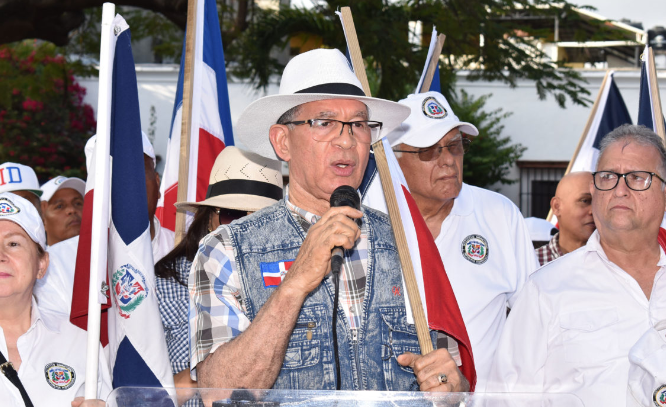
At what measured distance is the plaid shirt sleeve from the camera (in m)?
2.48

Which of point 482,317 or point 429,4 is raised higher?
point 429,4

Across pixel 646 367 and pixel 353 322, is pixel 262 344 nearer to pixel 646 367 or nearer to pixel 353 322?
pixel 353 322

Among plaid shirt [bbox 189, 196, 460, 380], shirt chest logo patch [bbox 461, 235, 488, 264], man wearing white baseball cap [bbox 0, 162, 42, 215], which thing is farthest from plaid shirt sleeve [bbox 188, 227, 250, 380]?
man wearing white baseball cap [bbox 0, 162, 42, 215]

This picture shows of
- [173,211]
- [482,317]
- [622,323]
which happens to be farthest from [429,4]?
[622,323]

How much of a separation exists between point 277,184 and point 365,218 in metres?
1.47

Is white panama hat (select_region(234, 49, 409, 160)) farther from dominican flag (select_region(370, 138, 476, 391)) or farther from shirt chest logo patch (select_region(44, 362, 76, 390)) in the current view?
shirt chest logo patch (select_region(44, 362, 76, 390))

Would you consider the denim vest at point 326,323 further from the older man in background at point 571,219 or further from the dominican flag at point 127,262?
the older man in background at point 571,219

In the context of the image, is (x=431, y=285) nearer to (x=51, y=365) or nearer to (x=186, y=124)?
(x=51, y=365)

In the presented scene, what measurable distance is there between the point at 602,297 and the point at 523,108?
14683 mm

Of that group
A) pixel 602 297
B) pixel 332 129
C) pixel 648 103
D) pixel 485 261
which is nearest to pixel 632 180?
pixel 602 297

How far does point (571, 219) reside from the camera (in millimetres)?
5922

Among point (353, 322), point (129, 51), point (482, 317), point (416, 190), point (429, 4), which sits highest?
point (429, 4)

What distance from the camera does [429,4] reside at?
7625 mm

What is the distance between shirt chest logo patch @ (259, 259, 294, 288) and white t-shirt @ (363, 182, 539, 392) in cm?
119
